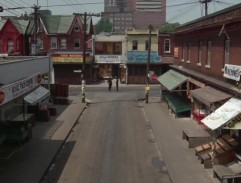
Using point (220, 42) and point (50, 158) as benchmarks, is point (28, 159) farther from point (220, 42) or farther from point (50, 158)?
point (220, 42)

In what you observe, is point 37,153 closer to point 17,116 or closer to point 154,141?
point 17,116

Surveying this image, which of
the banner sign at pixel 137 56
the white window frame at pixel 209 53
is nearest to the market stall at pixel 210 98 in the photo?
the white window frame at pixel 209 53

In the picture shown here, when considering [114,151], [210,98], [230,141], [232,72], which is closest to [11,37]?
[114,151]

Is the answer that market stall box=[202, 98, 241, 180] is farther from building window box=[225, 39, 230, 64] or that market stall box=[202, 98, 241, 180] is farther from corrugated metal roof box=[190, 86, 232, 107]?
building window box=[225, 39, 230, 64]

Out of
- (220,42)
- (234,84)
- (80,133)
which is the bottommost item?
(80,133)

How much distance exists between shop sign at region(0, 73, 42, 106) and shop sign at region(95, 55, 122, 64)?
127 feet

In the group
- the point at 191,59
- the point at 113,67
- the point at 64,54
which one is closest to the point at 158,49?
the point at 113,67

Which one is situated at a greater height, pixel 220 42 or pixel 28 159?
pixel 220 42

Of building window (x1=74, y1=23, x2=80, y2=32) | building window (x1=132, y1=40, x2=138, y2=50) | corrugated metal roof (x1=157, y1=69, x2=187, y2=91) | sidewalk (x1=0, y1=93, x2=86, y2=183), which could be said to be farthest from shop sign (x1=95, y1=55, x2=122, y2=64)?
sidewalk (x1=0, y1=93, x2=86, y2=183)

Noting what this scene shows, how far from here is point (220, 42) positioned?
2386 centimetres

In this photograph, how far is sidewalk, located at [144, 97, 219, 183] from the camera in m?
18.2

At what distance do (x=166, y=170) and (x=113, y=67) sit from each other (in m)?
45.3

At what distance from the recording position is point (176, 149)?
75.0 feet

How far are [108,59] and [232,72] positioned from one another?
142ft
